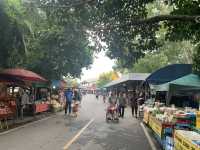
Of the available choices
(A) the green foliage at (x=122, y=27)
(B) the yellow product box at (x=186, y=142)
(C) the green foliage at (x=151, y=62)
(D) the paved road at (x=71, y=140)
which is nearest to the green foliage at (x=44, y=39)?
(A) the green foliage at (x=122, y=27)

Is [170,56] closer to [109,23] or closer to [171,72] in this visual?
[171,72]

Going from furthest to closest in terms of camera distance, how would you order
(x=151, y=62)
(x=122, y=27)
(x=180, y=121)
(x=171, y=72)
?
(x=151, y=62) < (x=171, y=72) < (x=122, y=27) < (x=180, y=121)

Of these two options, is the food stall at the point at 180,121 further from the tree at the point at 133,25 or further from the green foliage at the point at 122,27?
the green foliage at the point at 122,27

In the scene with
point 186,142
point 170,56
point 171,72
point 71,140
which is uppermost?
point 170,56

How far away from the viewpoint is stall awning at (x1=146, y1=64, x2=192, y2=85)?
77.0ft

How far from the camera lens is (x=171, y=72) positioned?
2359 centimetres

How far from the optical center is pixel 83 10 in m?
16.4

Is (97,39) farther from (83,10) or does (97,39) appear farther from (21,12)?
(21,12)

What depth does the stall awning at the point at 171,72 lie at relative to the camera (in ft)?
77.0

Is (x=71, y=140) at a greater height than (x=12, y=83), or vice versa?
(x=12, y=83)

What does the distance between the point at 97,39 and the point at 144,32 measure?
2065mm

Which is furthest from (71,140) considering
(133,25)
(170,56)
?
(170,56)

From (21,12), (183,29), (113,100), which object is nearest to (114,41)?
(183,29)

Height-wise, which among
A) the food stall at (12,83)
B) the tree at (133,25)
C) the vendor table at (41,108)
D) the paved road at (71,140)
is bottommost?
the paved road at (71,140)
